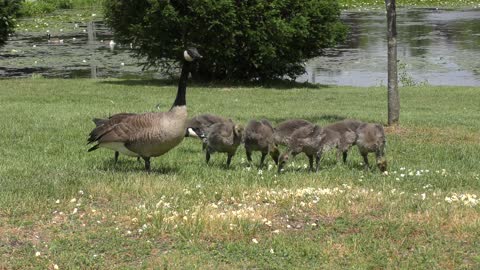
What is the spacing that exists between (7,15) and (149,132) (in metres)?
25.0

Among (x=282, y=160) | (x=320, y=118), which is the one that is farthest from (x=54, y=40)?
(x=282, y=160)

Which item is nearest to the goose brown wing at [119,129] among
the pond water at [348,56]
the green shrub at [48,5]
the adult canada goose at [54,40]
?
the pond water at [348,56]

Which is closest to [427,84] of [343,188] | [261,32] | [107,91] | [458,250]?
[261,32]

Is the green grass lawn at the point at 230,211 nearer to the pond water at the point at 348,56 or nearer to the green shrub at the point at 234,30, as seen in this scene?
the green shrub at the point at 234,30

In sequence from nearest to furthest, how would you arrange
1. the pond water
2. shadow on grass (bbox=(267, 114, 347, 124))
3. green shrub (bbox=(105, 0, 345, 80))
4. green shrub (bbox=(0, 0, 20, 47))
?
1. shadow on grass (bbox=(267, 114, 347, 124))
2. green shrub (bbox=(105, 0, 345, 80))
3. green shrub (bbox=(0, 0, 20, 47))
4. the pond water

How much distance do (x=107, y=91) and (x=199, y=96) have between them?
3.37 meters

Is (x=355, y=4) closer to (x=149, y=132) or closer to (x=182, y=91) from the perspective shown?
(x=182, y=91)

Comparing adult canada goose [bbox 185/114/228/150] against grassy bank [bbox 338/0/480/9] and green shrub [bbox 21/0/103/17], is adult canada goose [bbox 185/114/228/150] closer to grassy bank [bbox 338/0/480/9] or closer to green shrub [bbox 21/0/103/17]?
green shrub [bbox 21/0/103/17]

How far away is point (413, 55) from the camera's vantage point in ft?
131

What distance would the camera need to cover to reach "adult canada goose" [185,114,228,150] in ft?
37.3

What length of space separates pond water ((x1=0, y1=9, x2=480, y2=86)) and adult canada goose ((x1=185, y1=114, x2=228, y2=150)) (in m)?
21.1

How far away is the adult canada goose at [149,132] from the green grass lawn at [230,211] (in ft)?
1.34

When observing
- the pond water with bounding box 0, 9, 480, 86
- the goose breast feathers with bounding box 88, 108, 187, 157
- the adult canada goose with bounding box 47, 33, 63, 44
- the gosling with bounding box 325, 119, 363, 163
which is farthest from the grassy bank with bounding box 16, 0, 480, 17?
the goose breast feathers with bounding box 88, 108, 187, 157

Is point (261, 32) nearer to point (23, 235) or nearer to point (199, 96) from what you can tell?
point (199, 96)
